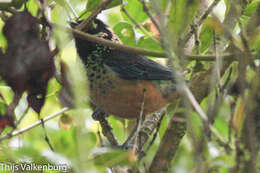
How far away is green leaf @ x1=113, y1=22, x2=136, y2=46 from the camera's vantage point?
3184 mm

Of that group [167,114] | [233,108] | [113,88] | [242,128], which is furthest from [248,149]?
[113,88]

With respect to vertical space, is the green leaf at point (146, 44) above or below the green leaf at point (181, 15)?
below

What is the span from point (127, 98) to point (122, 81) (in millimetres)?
169

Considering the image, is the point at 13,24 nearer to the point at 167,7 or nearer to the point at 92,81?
the point at 167,7

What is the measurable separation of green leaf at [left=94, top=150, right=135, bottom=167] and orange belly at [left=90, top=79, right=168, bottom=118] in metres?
2.03

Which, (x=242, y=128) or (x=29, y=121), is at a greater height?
(x=242, y=128)

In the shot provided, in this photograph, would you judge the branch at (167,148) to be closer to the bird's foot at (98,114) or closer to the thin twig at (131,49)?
the thin twig at (131,49)

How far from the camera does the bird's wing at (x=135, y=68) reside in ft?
12.7

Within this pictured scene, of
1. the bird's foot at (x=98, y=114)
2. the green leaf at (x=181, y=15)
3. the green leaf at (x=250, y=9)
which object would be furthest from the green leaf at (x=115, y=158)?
the bird's foot at (x=98, y=114)

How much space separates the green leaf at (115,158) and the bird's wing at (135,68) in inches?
88.6

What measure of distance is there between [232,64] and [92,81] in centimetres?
184

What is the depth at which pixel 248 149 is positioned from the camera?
134 centimetres

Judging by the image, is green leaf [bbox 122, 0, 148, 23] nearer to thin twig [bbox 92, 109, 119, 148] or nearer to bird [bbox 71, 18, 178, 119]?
bird [bbox 71, 18, 178, 119]

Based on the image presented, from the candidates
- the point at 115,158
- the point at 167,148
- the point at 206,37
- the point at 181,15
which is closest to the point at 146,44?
the point at 206,37
